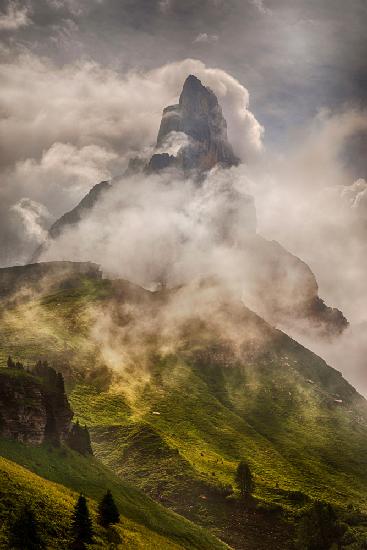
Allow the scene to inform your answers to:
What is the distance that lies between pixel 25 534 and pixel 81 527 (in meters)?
13.4

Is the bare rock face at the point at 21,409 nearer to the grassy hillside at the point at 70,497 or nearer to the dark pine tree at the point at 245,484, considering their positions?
the grassy hillside at the point at 70,497

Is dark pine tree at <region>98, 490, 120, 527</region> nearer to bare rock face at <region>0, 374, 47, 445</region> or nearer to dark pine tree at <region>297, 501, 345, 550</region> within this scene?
bare rock face at <region>0, 374, 47, 445</region>

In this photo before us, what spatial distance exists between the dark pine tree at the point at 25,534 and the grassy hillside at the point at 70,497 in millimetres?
1719

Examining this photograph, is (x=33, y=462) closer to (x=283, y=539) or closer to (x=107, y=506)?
(x=107, y=506)

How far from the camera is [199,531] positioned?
488 feet

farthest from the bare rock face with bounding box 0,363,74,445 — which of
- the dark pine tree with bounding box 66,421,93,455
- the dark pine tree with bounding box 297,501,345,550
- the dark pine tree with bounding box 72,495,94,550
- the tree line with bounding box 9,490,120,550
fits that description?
the dark pine tree with bounding box 297,501,345,550

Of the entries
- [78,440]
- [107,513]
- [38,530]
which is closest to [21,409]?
[78,440]

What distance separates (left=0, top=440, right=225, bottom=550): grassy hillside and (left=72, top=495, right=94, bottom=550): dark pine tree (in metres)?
1.73

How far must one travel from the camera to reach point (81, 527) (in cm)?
8850

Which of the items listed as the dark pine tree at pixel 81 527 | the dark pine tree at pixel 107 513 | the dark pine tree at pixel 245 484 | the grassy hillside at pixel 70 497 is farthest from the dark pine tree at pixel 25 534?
the dark pine tree at pixel 245 484

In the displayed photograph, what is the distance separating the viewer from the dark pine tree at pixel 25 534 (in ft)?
251

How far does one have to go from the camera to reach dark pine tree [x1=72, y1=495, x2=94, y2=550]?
86.9 metres

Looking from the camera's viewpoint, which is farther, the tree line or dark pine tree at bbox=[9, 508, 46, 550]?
the tree line

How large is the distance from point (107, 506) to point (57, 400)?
58712 millimetres
